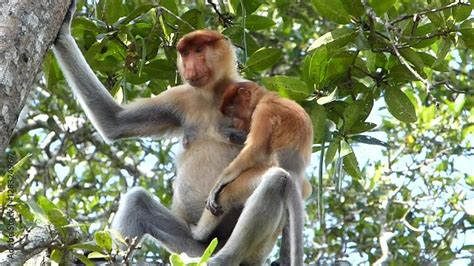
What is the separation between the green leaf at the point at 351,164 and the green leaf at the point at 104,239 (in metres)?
1.70

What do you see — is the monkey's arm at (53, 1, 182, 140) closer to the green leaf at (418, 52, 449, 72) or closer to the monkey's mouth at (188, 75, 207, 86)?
the monkey's mouth at (188, 75, 207, 86)

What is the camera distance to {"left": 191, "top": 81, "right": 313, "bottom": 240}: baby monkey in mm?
4191

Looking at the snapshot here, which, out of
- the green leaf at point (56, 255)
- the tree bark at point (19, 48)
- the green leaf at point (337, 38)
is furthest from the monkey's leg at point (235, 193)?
the tree bark at point (19, 48)

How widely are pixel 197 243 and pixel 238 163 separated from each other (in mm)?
508

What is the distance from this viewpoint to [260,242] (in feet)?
13.3

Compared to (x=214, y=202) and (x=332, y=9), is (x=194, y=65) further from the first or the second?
(x=332, y=9)

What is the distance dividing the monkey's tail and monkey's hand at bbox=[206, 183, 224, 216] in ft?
1.12

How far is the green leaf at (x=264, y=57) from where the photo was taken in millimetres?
4289

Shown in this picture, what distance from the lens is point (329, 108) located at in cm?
428

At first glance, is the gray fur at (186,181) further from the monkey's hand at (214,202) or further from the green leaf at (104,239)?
the green leaf at (104,239)

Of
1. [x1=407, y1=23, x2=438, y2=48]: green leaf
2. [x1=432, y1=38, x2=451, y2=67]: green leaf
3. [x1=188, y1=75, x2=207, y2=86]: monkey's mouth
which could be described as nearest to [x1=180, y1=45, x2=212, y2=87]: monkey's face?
[x1=188, y1=75, x2=207, y2=86]: monkey's mouth

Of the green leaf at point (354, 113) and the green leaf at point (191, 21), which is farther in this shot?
the green leaf at point (191, 21)

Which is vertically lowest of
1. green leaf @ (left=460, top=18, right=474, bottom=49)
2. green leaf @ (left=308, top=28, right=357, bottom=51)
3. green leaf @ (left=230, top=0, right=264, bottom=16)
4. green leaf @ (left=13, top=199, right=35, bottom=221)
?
green leaf @ (left=13, top=199, right=35, bottom=221)

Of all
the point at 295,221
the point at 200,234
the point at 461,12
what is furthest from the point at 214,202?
the point at 461,12
